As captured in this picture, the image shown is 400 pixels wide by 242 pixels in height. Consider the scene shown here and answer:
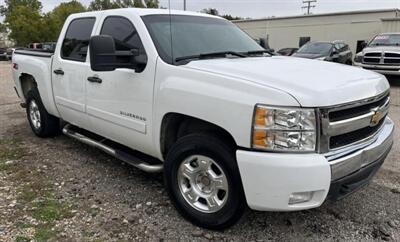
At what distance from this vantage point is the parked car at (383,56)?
544 inches

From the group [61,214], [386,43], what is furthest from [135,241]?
[386,43]

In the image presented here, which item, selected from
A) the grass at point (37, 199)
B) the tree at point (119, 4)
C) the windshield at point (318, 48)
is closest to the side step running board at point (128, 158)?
the grass at point (37, 199)

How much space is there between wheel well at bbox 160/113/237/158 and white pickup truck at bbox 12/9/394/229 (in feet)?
0.04

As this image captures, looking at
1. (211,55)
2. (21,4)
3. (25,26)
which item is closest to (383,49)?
(211,55)

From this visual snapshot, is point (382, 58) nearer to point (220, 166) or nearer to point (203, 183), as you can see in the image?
point (203, 183)

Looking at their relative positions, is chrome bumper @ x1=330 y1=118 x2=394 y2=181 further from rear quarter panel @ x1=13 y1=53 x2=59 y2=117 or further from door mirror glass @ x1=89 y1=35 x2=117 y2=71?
rear quarter panel @ x1=13 y1=53 x2=59 y2=117

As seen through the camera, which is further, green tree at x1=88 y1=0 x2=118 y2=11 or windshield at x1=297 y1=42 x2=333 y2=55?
green tree at x1=88 y1=0 x2=118 y2=11

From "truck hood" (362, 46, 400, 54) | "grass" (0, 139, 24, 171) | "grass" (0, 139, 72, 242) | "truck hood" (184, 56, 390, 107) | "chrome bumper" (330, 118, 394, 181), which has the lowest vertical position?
"grass" (0, 139, 24, 171)

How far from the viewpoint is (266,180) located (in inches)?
111

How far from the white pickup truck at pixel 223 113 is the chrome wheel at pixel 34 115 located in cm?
158

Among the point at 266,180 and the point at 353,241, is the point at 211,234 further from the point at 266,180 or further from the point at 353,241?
the point at 353,241

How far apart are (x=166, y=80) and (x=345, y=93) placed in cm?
151

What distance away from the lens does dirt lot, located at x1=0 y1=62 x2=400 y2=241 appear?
3354 millimetres

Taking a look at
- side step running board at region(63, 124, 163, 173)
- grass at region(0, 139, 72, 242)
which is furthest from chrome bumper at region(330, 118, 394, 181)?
grass at region(0, 139, 72, 242)
